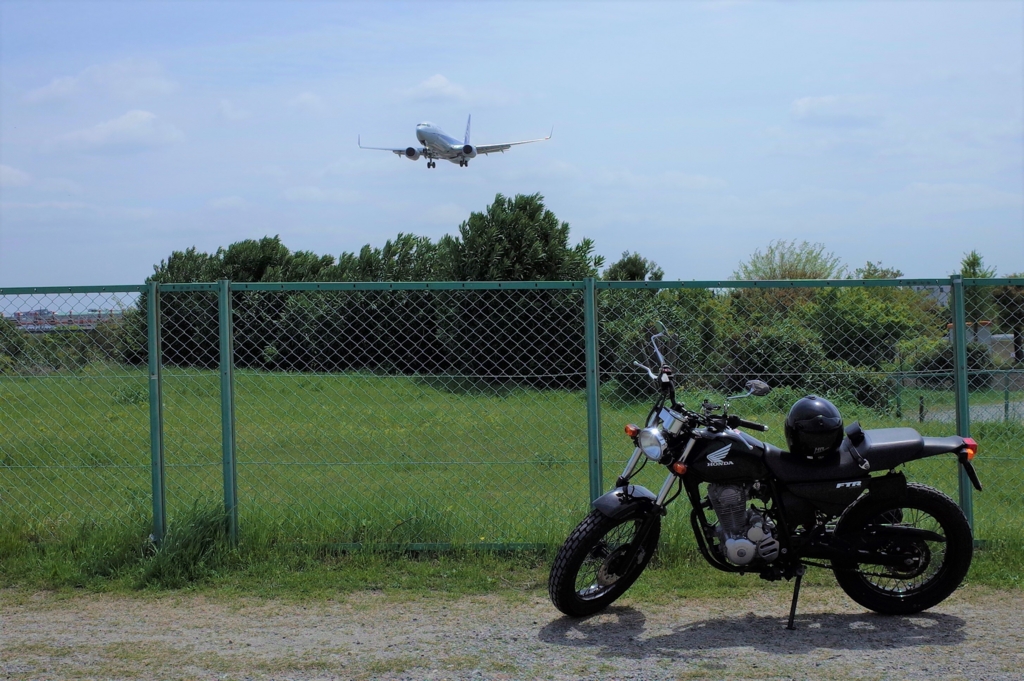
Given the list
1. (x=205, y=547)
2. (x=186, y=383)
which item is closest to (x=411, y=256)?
(x=186, y=383)

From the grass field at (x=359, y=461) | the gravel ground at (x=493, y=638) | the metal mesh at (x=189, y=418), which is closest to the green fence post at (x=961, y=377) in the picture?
the grass field at (x=359, y=461)

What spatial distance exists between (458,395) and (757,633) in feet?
9.66

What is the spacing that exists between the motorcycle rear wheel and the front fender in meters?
1.07

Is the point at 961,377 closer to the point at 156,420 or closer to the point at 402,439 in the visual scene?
the point at 402,439

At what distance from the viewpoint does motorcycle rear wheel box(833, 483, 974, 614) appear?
496 centimetres

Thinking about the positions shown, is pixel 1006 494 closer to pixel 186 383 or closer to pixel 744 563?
pixel 744 563

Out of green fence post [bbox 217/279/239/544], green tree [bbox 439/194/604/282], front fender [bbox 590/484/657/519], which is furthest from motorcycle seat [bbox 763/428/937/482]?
green tree [bbox 439/194/604/282]

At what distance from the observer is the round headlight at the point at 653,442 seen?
4836 millimetres

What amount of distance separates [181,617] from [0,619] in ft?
3.36

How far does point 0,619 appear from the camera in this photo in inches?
202

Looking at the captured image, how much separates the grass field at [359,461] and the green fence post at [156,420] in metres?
0.12

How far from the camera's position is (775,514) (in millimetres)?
4980

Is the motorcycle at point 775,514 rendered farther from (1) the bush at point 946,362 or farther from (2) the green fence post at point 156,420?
(2) the green fence post at point 156,420

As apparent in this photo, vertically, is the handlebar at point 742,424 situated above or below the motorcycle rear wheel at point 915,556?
above
